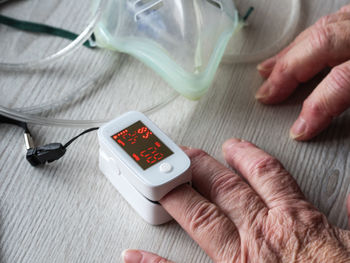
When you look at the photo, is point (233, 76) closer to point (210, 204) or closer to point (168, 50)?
point (168, 50)

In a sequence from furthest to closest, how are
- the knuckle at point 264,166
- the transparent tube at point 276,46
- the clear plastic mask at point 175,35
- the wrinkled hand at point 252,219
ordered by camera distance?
the transparent tube at point 276,46
the clear plastic mask at point 175,35
the knuckle at point 264,166
the wrinkled hand at point 252,219

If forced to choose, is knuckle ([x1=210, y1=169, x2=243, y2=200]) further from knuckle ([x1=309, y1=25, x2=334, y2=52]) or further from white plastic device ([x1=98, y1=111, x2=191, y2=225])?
knuckle ([x1=309, y1=25, x2=334, y2=52])

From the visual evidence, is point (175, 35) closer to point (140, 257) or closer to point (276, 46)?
point (276, 46)

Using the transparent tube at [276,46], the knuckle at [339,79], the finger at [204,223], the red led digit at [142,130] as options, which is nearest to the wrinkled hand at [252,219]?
the finger at [204,223]

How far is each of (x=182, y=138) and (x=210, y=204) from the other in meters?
0.21

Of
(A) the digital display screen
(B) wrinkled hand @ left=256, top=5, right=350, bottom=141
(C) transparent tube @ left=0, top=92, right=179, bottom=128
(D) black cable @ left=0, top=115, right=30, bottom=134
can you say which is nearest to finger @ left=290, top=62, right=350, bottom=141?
(B) wrinkled hand @ left=256, top=5, right=350, bottom=141

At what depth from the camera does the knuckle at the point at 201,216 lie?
821mm

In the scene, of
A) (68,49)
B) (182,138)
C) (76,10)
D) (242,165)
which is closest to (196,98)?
(182,138)

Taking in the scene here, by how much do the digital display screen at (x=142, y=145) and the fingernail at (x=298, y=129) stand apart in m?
0.31

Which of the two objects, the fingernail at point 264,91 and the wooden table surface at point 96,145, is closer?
the wooden table surface at point 96,145

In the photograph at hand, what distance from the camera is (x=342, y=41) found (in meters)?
1.02

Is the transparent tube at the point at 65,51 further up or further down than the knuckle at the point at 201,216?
further up

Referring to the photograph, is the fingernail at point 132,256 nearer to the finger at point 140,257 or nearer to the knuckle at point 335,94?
the finger at point 140,257

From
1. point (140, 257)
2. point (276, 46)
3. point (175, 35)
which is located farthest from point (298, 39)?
point (140, 257)
